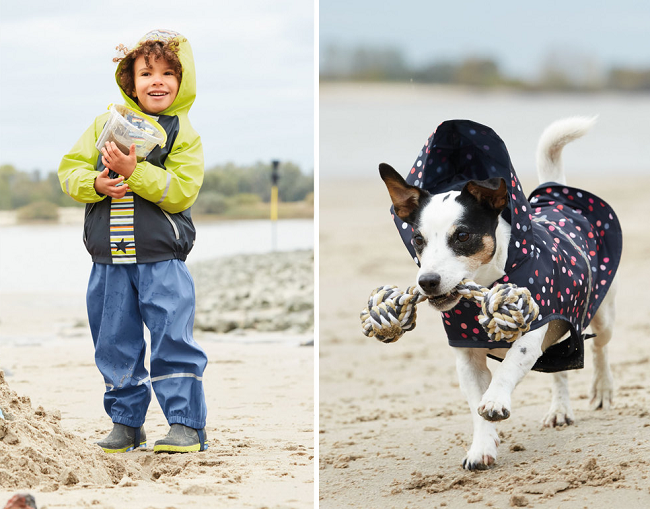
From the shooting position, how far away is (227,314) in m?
9.34

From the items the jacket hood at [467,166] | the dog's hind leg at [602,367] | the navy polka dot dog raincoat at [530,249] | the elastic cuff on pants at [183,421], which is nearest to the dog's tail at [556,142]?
the navy polka dot dog raincoat at [530,249]

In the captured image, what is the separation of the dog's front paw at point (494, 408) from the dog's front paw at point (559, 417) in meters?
1.25

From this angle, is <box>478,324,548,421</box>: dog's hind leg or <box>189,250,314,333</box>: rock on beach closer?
<box>478,324,548,421</box>: dog's hind leg

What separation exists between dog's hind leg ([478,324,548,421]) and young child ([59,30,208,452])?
143 centimetres

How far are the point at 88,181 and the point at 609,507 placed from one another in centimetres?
263

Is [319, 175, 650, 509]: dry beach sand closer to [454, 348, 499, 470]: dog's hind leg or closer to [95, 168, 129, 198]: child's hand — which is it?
[454, 348, 499, 470]: dog's hind leg

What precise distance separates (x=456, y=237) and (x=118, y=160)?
5.16 ft

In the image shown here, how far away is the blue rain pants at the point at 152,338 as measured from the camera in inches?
161

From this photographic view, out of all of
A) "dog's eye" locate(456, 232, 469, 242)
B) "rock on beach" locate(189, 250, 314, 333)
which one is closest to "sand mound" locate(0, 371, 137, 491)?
"dog's eye" locate(456, 232, 469, 242)

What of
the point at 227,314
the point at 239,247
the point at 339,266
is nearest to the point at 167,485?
the point at 227,314

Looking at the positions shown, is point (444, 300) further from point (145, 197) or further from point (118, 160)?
point (118, 160)

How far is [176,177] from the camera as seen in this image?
4.07 metres

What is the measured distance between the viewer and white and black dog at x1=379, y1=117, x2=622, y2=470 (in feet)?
11.4

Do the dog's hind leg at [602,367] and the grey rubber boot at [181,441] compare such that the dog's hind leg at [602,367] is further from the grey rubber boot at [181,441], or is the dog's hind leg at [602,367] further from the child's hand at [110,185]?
the child's hand at [110,185]
